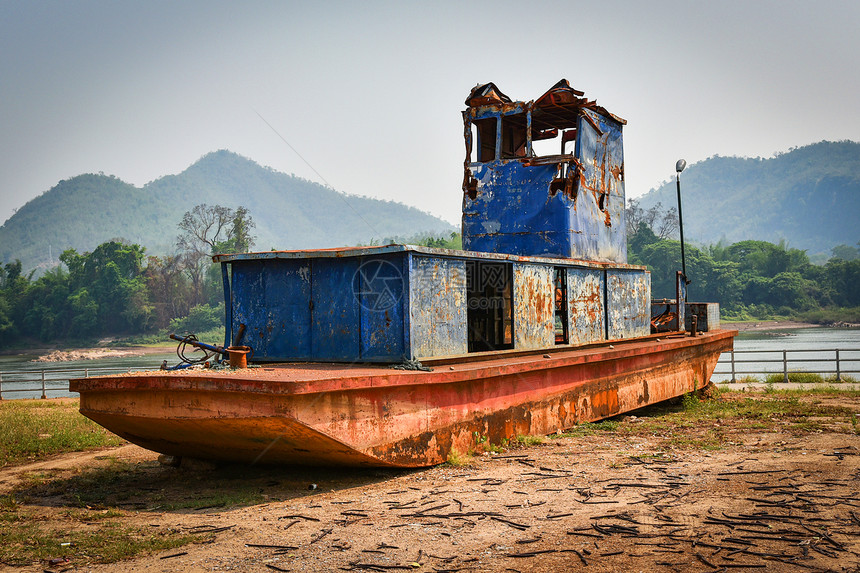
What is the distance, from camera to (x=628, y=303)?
11133 mm

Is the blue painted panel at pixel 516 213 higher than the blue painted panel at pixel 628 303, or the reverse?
the blue painted panel at pixel 516 213

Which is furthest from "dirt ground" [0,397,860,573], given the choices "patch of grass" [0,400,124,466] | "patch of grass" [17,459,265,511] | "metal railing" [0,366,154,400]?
"metal railing" [0,366,154,400]

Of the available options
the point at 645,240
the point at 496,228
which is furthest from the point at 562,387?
the point at 645,240

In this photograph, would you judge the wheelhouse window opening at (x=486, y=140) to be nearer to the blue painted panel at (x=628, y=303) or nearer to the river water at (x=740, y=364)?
the blue painted panel at (x=628, y=303)

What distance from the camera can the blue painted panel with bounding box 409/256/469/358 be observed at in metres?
6.92

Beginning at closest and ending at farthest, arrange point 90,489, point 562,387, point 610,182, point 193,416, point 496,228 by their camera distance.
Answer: point 193,416, point 90,489, point 562,387, point 496,228, point 610,182

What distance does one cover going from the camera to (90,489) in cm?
645

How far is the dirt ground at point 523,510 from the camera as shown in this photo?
4133mm

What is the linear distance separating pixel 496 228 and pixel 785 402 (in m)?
5.66

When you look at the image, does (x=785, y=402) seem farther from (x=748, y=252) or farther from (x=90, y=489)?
(x=748, y=252)

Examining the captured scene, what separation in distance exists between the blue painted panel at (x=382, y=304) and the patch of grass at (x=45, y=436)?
4368mm

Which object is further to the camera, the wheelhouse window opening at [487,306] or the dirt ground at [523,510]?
the wheelhouse window opening at [487,306]

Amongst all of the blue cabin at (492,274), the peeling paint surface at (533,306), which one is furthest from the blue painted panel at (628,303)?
the peeling paint surface at (533,306)

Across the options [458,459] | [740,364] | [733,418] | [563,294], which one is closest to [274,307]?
[458,459]
